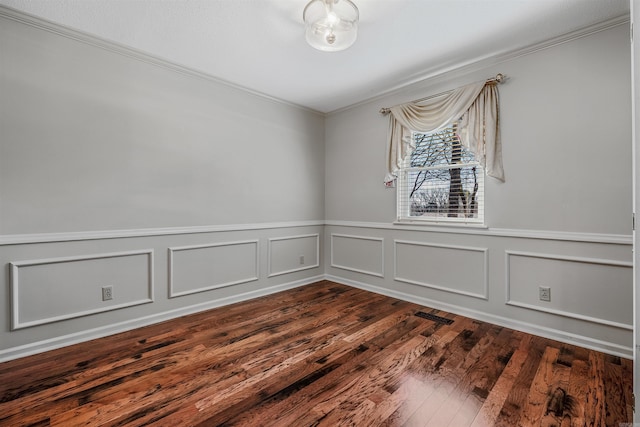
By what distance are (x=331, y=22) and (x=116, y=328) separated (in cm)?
312

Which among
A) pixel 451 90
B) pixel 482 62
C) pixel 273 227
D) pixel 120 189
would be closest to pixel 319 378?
pixel 273 227

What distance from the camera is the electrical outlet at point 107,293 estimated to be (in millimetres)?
2635

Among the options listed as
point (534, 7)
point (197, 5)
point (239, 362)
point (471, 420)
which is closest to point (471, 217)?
point (534, 7)

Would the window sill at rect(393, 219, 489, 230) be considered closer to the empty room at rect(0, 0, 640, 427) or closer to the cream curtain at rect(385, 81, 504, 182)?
the empty room at rect(0, 0, 640, 427)

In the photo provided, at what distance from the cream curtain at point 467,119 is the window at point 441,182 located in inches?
4.5

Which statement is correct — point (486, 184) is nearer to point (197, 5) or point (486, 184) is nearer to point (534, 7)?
point (534, 7)

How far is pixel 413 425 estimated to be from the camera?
1576 millimetres

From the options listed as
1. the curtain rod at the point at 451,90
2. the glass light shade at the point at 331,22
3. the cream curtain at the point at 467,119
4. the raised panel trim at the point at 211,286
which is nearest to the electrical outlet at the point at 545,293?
the cream curtain at the point at 467,119

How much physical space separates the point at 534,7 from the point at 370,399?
293cm

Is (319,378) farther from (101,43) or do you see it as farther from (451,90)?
(101,43)

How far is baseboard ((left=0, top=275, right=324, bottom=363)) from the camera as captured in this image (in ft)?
7.47

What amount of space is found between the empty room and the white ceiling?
0.02m

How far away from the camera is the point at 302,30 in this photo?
97.4 inches

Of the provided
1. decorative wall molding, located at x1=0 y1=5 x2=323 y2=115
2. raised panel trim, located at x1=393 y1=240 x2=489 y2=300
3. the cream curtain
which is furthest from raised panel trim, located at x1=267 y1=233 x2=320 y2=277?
decorative wall molding, located at x1=0 y1=5 x2=323 y2=115
